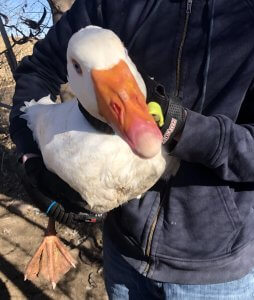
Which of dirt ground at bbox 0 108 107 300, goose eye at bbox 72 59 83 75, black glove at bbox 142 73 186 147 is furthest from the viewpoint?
dirt ground at bbox 0 108 107 300

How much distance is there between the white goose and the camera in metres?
1.00

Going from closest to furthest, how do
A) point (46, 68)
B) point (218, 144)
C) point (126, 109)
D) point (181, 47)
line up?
1. point (126, 109)
2. point (218, 144)
3. point (181, 47)
4. point (46, 68)

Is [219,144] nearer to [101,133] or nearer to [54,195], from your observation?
[101,133]

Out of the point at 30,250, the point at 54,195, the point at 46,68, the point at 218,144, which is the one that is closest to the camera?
the point at 218,144

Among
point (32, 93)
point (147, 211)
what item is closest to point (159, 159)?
point (147, 211)

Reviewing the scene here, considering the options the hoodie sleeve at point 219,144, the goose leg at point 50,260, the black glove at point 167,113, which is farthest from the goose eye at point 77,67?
the goose leg at point 50,260

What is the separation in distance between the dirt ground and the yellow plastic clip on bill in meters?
1.83

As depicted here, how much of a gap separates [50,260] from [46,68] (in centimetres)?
90

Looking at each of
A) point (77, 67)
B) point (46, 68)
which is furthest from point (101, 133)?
point (46, 68)

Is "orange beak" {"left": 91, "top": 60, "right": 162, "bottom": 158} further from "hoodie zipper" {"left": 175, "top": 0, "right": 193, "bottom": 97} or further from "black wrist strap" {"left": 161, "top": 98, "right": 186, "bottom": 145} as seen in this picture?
"hoodie zipper" {"left": 175, "top": 0, "right": 193, "bottom": 97}

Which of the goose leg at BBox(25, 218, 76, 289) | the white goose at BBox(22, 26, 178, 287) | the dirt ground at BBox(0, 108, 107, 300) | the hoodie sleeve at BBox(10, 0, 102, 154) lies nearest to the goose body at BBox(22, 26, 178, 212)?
the white goose at BBox(22, 26, 178, 287)

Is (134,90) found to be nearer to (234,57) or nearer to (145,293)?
(234,57)

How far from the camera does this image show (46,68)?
152cm

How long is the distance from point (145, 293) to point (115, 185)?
56 centimetres
